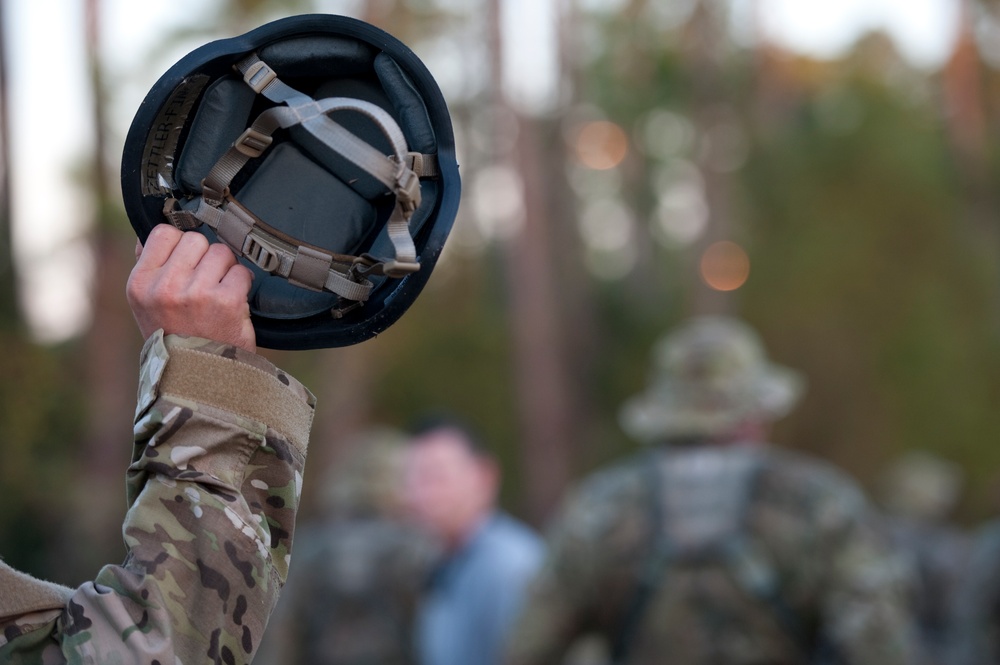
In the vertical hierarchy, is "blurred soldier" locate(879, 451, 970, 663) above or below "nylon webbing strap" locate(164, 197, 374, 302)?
below

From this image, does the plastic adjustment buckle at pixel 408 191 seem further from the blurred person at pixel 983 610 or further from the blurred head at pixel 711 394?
the blurred person at pixel 983 610

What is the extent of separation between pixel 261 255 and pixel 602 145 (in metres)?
27.2

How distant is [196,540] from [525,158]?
1545cm

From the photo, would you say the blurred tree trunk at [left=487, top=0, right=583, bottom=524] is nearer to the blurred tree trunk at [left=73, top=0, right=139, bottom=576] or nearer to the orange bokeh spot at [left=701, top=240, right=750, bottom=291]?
the orange bokeh spot at [left=701, top=240, right=750, bottom=291]

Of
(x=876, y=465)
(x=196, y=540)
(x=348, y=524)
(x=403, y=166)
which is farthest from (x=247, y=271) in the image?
(x=876, y=465)

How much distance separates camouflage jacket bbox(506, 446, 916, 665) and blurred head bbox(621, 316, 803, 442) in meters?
0.22

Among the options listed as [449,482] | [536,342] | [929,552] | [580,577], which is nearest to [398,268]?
[580,577]

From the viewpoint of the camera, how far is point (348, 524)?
285 inches


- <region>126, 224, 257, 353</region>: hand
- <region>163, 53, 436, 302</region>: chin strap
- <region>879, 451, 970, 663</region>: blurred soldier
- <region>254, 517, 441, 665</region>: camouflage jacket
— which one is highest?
<region>163, 53, 436, 302</region>: chin strap

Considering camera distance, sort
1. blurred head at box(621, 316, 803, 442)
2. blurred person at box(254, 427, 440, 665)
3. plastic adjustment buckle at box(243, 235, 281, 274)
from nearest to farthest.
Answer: plastic adjustment buckle at box(243, 235, 281, 274), blurred head at box(621, 316, 803, 442), blurred person at box(254, 427, 440, 665)

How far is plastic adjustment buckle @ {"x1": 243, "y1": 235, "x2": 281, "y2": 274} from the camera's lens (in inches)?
74.7

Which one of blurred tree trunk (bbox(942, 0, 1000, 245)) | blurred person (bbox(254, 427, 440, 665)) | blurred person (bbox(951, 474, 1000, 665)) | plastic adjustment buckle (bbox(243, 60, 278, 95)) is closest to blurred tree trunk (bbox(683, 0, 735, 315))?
blurred tree trunk (bbox(942, 0, 1000, 245))

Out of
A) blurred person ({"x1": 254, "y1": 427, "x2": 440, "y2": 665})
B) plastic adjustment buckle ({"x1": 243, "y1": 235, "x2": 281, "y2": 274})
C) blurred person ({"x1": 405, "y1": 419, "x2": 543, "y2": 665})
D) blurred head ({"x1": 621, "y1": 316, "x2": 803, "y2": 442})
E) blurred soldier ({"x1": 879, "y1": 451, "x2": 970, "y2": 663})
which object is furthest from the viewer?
blurred soldier ({"x1": 879, "y1": 451, "x2": 970, "y2": 663})

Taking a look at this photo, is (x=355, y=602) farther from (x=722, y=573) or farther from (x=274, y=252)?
(x=274, y=252)
